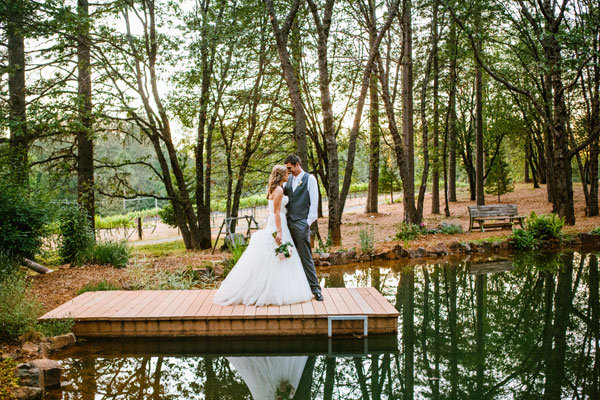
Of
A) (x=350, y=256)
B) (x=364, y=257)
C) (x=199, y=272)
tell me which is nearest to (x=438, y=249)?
(x=364, y=257)

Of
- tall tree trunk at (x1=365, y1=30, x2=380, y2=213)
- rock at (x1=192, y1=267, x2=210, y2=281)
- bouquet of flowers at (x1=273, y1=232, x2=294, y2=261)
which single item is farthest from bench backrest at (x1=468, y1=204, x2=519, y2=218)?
bouquet of flowers at (x1=273, y1=232, x2=294, y2=261)

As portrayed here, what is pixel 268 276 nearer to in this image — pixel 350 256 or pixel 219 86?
pixel 350 256

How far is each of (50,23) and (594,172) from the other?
60.4ft

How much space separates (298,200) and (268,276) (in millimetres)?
1150

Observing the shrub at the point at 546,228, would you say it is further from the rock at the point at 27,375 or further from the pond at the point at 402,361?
the rock at the point at 27,375

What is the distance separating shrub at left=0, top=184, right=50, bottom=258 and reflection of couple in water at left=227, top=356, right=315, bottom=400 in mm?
5631

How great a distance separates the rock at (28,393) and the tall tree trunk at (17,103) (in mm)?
7997

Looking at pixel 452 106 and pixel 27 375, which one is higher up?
pixel 452 106

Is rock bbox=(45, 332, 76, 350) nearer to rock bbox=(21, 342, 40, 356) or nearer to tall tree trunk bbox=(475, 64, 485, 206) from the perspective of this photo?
rock bbox=(21, 342, 40, 356)

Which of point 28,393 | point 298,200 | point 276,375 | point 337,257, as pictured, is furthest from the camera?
point 337,257

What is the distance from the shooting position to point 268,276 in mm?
6418

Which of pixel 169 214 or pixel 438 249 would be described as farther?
pixel 169 214

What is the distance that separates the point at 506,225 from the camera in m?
15.0

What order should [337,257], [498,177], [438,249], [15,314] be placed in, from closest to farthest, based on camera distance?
[15,314]
[337,257]
[438,249]
[498,177]
